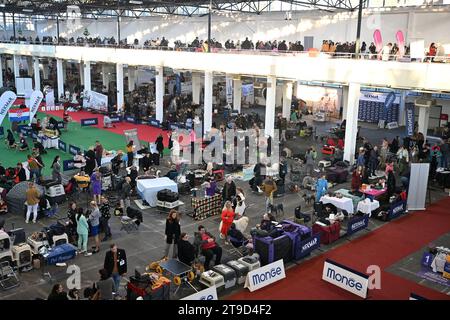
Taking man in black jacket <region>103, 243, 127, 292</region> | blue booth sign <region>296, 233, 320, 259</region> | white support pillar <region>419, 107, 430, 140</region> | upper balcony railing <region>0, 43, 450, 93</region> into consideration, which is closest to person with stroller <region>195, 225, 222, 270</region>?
man in black jacket <region>103, 243, 127, 292</region>

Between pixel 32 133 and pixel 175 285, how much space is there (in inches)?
695

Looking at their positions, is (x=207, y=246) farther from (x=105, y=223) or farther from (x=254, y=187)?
(x=254, y=187)

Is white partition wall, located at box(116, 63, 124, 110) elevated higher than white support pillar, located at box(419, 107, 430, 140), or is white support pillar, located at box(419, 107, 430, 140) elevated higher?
white partition wall, located at box(116, 63, 124, 110)

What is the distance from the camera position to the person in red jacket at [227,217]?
12.5m

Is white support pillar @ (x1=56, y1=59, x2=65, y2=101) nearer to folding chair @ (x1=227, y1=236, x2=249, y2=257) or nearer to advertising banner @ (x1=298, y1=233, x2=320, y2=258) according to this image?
folding chair @ (x1=227, y1=236, x2=249, y2=257)

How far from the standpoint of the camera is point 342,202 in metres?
14.8

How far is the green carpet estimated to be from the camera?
70.2 feet

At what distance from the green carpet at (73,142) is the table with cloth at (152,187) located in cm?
567

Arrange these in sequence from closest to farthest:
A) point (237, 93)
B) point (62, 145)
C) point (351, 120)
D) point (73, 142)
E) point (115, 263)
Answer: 1. point (115, 263)
2. point (351, 120)
3. point (62, 145)
4. point (73, 142)
5. point (237, 93)

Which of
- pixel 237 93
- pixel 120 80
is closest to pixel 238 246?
pixel 237 93

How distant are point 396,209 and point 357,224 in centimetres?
229

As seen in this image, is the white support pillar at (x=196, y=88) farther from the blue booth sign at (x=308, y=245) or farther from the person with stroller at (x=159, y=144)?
the blue booth sign at (x=308, y=245)

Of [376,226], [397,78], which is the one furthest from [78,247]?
[397,78]

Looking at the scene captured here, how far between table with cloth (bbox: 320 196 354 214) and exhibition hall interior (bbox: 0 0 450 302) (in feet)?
0.22
